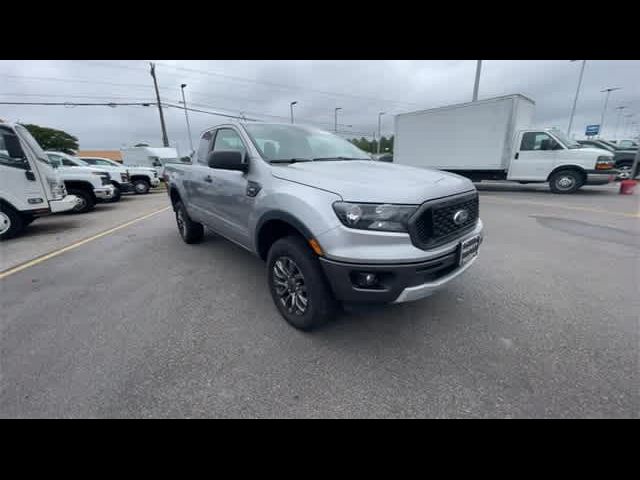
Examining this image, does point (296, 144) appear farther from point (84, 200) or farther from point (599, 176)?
point (599, 176)

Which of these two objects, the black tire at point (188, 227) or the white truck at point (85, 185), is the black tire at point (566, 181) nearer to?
the black tire at point (188, 227)

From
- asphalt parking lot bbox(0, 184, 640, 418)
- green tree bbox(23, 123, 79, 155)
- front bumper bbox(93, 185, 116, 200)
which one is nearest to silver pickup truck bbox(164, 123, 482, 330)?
asphalt parking lot bbox(0, 184, 640, 418)

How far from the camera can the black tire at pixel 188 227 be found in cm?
464

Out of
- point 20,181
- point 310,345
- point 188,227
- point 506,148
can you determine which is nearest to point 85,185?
point 20,181

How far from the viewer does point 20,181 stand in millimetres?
5391

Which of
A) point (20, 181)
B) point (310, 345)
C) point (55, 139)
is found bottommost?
point (310, 345)

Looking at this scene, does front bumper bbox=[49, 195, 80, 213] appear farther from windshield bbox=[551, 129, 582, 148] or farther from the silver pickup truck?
windshield bbox=[551, 129, 582, 148]

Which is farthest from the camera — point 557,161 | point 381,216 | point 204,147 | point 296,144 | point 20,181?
point 557,161

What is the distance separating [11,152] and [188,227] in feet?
12.8

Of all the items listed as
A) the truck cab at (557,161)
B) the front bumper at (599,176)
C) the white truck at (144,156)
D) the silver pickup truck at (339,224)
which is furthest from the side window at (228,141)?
the white truck at (144,156)

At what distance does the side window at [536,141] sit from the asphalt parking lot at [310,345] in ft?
23.8

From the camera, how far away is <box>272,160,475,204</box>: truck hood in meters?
1.85

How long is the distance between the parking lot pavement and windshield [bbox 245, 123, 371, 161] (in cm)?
436
